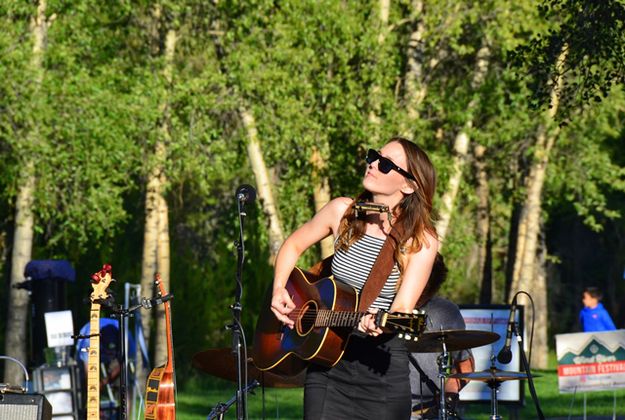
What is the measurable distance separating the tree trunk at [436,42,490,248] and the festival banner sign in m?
14.3

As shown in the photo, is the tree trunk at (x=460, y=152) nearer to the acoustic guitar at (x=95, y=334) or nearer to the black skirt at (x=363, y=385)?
the acoustic guitar at (x=95, y=334)

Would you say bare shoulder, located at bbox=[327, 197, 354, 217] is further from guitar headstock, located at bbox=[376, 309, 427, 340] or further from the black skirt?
guitar headstock, located at bbox=[376, 309, 427, 340]

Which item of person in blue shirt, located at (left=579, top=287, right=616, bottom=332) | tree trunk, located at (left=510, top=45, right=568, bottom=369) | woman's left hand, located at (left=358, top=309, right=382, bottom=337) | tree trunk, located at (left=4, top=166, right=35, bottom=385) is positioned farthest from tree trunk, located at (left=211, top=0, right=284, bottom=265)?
woman's left hand, located at (left=358, top=309, right=382, bottom=337)

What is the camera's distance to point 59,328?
685 inches

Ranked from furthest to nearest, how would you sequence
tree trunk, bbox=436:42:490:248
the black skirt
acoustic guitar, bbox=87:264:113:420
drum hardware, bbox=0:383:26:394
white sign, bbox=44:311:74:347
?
tree trunk, bbox=436:42:490:248 → white sign, bbox=44:311:74:347 → drum hardware, bbox=0:383:26:394 → acoustic guitar, bbox=87:264:113:420 → the black skirt

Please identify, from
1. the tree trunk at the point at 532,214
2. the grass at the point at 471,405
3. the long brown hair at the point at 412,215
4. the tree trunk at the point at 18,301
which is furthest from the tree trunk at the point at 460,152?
the long brown hair at the point at 412,215

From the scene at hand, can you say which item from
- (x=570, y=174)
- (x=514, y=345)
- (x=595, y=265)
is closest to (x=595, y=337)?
(x=514, y=345)

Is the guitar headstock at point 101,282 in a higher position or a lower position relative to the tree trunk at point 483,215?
lower

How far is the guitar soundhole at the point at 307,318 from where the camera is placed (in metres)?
7.20

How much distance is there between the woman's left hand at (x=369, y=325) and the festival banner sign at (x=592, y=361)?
6994mm

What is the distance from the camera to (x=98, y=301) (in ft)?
29.6

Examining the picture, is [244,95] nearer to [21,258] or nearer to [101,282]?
[21,258]

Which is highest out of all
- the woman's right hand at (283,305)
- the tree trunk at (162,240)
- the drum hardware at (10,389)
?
the tree trunk at (162,240)

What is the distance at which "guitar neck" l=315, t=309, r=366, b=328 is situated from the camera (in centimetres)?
688
